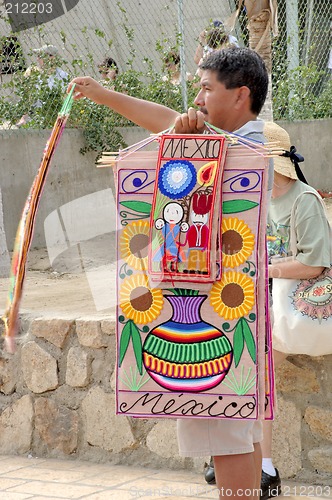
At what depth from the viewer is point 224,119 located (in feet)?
9.79

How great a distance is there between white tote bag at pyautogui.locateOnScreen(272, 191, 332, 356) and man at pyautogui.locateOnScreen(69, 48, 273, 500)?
0.78m

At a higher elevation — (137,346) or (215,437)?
(137,346)

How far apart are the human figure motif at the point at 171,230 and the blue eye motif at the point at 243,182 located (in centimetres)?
16

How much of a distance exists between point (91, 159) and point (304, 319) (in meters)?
5.65

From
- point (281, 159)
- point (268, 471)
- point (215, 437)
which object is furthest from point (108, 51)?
point (215, 437)

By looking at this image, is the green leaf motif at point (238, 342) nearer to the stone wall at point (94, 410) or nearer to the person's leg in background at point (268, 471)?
the person's leg in background at point (268, 471)

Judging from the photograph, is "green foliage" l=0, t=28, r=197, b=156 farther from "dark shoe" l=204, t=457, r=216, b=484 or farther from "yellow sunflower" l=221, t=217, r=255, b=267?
"yellow sunflower" l=221, t=217, r=255, b=267

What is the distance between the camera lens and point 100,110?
900cm

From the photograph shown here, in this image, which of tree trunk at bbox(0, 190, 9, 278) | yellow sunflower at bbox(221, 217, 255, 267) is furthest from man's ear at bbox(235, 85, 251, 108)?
tree trunk at bbox(0, 190, 9, 278)

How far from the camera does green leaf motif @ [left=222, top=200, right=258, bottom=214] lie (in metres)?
2.78

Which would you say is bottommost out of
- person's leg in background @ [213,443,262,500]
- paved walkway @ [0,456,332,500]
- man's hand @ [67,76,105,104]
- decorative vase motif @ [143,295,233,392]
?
paved walkway @ [0,456,332,500]

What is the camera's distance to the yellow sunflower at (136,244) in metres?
2.84

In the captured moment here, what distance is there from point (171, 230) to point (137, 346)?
0.37 m

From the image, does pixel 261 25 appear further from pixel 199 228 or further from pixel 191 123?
pixel 199 228
